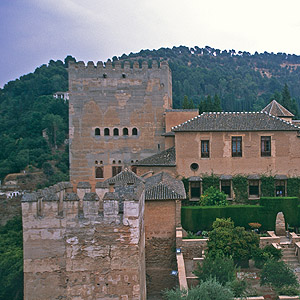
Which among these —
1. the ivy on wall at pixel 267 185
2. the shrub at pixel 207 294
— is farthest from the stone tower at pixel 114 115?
the shrub at pixel 207 294

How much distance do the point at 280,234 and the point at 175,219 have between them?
6.56m

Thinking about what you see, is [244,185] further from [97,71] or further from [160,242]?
[97,71]

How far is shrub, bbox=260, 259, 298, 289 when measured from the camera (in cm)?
1467

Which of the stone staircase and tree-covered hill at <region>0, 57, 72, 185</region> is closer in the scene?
the stone staircase

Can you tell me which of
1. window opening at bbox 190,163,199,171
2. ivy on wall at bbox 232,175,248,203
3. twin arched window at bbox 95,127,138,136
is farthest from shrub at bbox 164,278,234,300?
twin arched window at bbox 95,127,138,136

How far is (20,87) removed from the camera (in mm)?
94438

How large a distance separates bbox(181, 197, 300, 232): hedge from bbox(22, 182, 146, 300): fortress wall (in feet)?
33.0

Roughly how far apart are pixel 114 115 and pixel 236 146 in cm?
1195

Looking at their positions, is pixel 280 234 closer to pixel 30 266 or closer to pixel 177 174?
pixel 177 174

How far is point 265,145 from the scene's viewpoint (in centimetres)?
2500

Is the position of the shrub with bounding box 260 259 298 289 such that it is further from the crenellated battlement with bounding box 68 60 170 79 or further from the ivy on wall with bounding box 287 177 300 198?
the crenellated battlement with bounding box 68 60 170 79

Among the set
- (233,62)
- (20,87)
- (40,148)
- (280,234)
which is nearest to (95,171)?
(280,234)

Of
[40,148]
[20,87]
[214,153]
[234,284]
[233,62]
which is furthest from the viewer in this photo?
[233,62]

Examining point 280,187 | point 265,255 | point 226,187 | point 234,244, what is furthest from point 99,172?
point 265,255
